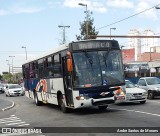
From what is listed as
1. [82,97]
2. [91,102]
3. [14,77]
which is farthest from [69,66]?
[14,77]

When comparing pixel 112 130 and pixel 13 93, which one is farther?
pixel 13 93

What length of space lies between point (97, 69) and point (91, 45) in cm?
119

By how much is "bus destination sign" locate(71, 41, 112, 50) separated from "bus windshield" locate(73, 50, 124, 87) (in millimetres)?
249

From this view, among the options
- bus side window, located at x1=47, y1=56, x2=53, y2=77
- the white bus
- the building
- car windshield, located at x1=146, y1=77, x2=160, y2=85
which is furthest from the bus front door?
the building

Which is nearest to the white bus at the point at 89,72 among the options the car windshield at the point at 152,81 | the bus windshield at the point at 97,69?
the bus windshield at the point at 97,69

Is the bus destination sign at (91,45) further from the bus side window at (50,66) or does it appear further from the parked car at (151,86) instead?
the parked car at (151,86)

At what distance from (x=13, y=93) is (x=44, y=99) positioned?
25445mm

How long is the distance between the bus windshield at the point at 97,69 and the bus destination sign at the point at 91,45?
9.8 inches

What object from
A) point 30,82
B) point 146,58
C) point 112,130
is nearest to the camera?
point 112,130

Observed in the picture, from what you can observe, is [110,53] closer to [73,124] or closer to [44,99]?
[73,124]

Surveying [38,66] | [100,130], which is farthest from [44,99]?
[100,130]

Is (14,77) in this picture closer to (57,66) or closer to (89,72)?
(57,66)

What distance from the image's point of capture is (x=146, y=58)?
115062 mm

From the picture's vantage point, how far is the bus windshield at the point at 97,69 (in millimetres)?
16219
